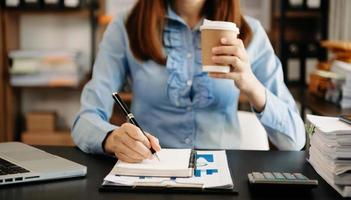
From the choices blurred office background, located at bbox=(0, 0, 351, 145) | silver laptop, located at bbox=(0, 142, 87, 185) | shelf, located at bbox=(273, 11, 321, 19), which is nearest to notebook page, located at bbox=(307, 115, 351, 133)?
silver laptop, located at bbox=(0, 142, 87, 185)

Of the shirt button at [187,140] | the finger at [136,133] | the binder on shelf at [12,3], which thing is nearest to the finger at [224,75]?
the finger at [136,133]

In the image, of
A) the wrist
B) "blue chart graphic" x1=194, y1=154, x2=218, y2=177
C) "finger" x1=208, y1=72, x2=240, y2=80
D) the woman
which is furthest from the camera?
the woman

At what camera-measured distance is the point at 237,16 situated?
5.04 feet

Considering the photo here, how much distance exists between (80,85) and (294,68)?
4.30 feet

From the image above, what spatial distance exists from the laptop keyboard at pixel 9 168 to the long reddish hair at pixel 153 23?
650mm

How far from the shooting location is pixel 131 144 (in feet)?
3.26

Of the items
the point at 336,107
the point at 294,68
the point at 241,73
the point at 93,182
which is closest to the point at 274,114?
the point at 241,73

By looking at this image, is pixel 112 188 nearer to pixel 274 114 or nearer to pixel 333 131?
pixel 333 131

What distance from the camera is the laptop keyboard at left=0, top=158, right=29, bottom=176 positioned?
0.88m

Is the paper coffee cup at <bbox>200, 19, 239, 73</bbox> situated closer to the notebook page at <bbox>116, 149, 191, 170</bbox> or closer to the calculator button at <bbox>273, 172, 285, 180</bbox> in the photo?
the notebook page at <bbox>116, 149, 191, 170</bbox>

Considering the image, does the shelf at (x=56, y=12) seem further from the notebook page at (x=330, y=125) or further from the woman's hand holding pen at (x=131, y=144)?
the notebook page at (x=330, y=125)

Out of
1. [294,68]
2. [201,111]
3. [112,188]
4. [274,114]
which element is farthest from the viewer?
[294,68]

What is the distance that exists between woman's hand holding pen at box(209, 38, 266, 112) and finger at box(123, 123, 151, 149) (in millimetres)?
221

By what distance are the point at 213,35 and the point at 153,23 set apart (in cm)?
48
